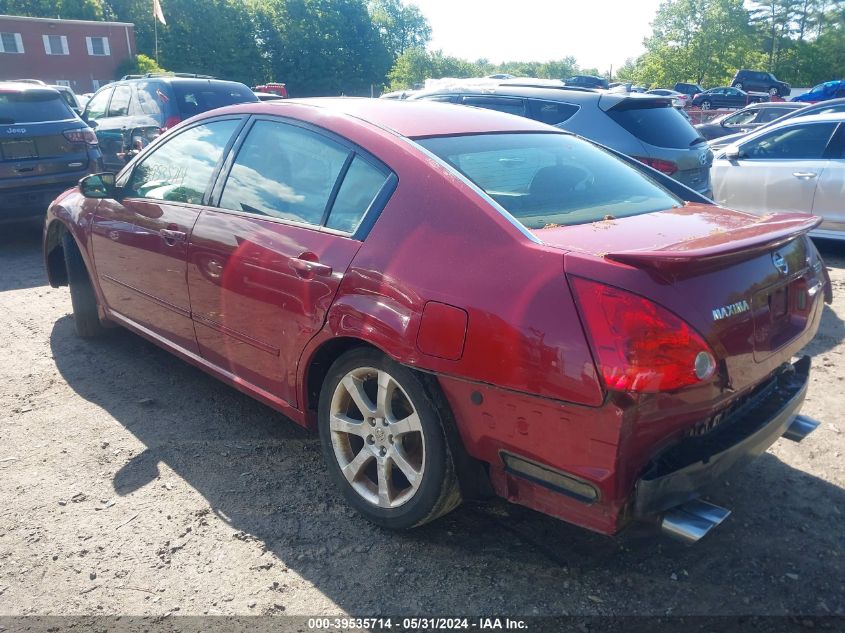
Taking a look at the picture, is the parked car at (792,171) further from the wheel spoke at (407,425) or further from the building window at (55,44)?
the building window at (55,44)

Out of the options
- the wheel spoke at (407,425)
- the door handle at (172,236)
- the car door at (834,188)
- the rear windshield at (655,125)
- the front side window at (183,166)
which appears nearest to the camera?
the wheel spoke at (407,425)

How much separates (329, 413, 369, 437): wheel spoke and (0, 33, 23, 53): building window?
193 feet

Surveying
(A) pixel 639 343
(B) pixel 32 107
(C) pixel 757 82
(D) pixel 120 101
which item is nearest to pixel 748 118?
(D) pixel 120 101

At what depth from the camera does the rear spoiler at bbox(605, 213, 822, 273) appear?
7.25 feet

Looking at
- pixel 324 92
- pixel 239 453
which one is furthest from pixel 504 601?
pixel 324 92

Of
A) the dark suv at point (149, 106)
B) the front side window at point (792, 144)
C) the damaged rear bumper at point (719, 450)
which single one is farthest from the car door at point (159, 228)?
the front side window at point (792, 144)

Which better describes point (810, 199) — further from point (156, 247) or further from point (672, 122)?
point (156, 247)

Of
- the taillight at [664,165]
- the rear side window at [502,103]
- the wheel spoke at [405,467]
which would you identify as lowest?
the wheel spoke at [405,467]

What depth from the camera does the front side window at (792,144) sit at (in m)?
7.60

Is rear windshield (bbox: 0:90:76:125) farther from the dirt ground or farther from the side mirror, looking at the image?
the dirt ground

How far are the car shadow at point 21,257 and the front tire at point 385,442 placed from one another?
499cm

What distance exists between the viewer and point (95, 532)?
2.98 m

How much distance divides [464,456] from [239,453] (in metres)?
1.48

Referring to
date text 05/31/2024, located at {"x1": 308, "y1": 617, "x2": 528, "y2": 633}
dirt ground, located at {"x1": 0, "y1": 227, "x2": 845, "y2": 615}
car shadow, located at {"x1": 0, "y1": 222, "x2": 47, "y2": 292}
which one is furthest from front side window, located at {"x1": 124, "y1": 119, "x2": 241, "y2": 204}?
car shadow, located at {"x1": 0, "y1": 222, "x2": 47, "y2": 292}
